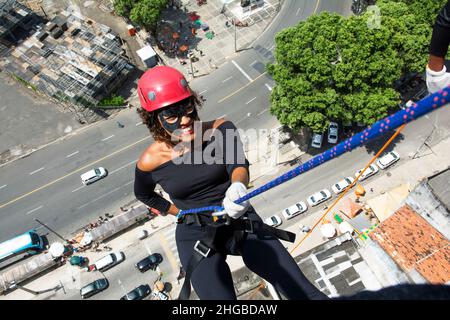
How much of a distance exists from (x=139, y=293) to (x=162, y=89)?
A: 2784 cm

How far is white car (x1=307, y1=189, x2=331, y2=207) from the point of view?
120ft

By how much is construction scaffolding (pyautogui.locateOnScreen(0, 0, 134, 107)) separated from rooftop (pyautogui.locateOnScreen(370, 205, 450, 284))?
3418 centimetres

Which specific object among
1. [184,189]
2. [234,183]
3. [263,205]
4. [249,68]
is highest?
[234,183]

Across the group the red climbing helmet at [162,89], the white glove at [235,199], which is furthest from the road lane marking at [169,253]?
the red climbing helmet at [162,89]

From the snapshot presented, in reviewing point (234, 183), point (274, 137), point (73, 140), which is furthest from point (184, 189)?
point (73, 140)

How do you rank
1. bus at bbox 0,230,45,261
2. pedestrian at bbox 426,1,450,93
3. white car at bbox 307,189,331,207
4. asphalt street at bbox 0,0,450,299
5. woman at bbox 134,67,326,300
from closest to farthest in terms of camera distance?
pedestrian at bbox 426,1,450,93
woman at bbox 134,67,326,300
bus at bbox 0,230,45,261
white car at bbox 307,189,331,207
asphalt street at bbox 0,0,450,299

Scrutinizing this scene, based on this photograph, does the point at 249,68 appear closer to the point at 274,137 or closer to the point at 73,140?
the point at 274,137

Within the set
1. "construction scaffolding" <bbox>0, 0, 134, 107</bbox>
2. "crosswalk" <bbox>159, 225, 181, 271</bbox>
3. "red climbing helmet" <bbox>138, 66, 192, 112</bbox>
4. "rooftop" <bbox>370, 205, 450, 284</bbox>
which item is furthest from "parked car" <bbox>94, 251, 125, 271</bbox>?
"red climbing helmet" <bbox>138, 66, 192, 112</bbox>

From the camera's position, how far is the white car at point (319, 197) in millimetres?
36500

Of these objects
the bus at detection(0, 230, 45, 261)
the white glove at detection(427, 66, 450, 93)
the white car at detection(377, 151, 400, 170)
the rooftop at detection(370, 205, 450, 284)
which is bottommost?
the bus at detection(0, 230, 45, 261)

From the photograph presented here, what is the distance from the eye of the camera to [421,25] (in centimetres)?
3294

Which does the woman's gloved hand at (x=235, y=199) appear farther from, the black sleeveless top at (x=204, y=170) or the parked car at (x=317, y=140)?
the parked car at (x=317, y=140)

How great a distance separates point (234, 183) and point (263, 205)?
2759 cm

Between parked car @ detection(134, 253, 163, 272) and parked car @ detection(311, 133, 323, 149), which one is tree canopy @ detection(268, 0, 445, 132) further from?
parked car @ detection(134, 253, 163, 272)
